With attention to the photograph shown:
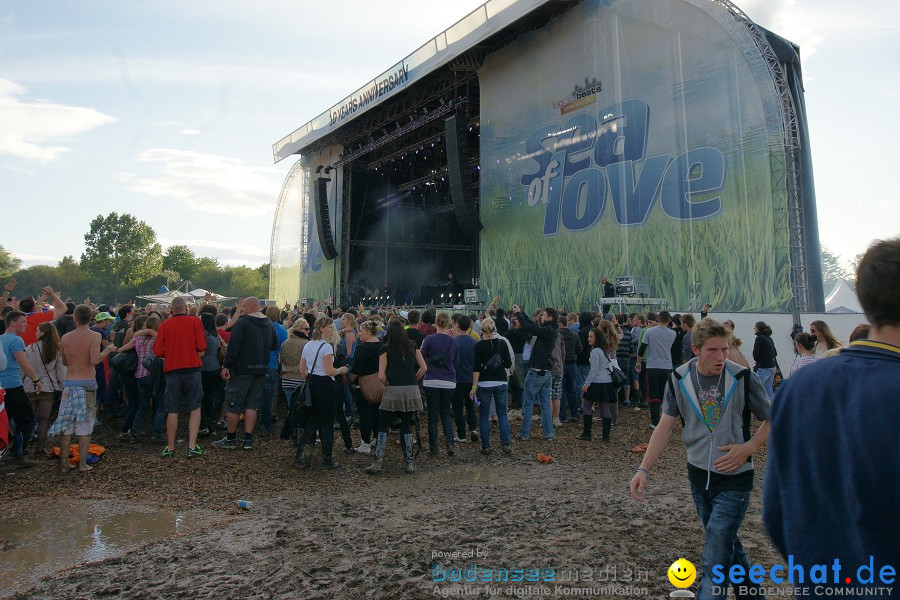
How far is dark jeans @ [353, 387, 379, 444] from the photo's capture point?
636 cm

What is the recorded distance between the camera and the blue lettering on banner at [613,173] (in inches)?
506

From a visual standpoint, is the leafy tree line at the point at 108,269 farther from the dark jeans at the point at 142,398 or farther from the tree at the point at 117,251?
the dark jeans at the point at 142,398

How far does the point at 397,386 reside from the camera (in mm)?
5805

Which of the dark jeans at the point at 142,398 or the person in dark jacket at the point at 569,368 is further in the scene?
the person in dark jacket at the point at 569,368

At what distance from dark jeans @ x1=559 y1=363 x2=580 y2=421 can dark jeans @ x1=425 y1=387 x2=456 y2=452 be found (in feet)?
8.11

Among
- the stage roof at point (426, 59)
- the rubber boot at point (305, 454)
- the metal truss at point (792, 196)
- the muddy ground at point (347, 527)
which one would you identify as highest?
the stage roof at point (426, 59)

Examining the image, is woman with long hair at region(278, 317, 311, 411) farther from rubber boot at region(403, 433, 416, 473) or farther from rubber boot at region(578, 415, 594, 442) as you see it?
rubber boot at region(578, 415, 594, 442)

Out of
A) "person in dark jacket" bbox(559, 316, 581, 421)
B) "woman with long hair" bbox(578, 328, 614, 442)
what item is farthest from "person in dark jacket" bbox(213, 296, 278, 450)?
"woman with long hair" bbox(578, 328, 614, 442)

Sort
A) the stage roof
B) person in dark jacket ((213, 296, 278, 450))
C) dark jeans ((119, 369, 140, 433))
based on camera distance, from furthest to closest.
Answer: the stage roof
dark jeans ((119, 369, 140, 433))
person in dark jacket ((213, 296, 278, 450))

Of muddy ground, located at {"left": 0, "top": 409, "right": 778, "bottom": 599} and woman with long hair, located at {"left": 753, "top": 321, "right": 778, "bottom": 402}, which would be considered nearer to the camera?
muddy ground, located at {"left": 0, "top": 409, "right": 778, "bottom": 599}

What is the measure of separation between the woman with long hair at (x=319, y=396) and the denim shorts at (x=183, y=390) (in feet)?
4.32

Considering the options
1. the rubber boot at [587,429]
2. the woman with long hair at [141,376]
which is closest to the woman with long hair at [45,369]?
the woman with long hair at [141,376]

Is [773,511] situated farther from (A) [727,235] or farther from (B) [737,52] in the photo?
(B) [737,52]

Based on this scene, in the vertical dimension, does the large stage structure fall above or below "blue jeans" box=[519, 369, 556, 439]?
above
